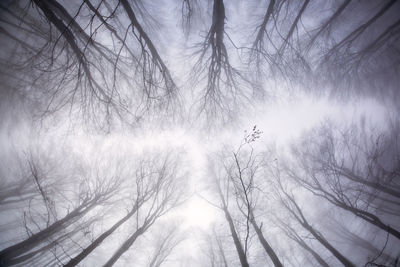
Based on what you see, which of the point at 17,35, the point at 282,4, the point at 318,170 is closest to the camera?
the point at 282,4

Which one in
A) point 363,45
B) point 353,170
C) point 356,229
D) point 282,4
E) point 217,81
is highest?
point 363,45

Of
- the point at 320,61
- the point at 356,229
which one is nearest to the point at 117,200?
the point at 320,61

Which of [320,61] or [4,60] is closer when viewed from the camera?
[4,60]

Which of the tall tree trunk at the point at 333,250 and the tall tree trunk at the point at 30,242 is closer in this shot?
the tall tree trunk at the point at 30,242

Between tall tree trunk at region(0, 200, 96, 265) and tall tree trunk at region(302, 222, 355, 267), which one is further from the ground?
tall tree trunk at region(0, 200, 96, 265)

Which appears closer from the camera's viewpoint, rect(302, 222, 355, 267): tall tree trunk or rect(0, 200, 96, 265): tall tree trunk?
rect(0, 200, 96, 265): tall tree trunk

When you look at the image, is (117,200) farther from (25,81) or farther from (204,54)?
(204,54)

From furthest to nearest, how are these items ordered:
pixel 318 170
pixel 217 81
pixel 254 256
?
pixel 254 256 → pixel 318 170 → pixel 217 81

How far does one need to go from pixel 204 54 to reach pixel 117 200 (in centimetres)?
780

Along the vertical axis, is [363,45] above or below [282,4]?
above

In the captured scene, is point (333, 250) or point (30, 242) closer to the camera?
point (30, 242)

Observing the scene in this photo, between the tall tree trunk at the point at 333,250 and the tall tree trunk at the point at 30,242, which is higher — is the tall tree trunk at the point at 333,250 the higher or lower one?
the lower one

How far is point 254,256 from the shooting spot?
10406 millimetres

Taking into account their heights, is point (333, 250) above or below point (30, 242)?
below
